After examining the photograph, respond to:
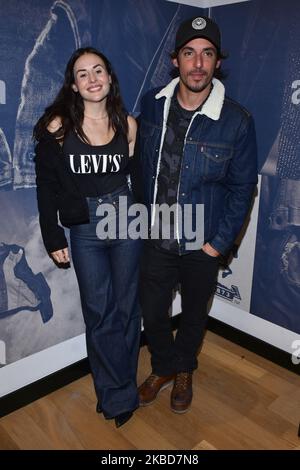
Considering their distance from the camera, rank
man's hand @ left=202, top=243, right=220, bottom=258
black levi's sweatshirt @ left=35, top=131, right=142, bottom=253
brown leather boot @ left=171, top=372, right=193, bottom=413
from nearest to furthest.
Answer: black levi's sweatshirt @ left=35, top=131, right=142, bottom=253, man's hand @ left=202, top=243, right=220, bottom=258, brown leather boot @ left=171, top=372, right=193, bottom=413

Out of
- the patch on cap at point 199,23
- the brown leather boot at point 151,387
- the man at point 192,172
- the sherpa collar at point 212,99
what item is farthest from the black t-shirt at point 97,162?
the brown leather boot at point 151,387

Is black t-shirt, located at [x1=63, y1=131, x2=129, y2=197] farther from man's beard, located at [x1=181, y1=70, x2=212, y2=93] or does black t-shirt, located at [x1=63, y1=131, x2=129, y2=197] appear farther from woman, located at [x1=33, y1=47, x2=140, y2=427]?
man's beard, located at [x1=181, y1=70, x2=212, y2=93]

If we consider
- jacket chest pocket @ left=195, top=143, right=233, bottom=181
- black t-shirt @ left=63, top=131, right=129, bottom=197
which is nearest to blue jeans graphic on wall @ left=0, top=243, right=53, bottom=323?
black t-shirt @ left=63, top=131, right=129, bottom=197

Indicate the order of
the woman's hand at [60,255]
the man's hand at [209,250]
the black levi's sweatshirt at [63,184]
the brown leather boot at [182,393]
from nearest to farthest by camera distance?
1. the black levi's sweatshirt at [63,184]
2. the woman's hand at [60,255]
3. the man's hand at [209,250]
4. the brown leather boot at [182,393]

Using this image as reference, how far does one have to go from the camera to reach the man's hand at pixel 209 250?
2.07 meters

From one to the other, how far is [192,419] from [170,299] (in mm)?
642

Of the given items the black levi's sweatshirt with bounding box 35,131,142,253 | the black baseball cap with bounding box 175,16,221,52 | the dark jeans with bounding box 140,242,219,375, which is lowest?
the dark jeans with bounding box 140,242,219,375

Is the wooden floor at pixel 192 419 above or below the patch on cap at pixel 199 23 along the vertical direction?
below

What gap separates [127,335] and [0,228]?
2.86ft

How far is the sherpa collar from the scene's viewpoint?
1.95 meters

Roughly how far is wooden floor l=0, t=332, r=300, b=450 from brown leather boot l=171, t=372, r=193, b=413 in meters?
0.04

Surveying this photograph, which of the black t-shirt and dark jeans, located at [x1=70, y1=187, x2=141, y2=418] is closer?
the black t-shirt

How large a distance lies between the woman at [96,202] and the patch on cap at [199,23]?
17.4 inches

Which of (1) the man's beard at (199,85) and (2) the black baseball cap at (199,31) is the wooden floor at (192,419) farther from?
(2) the black baseball cap at (199,31)
